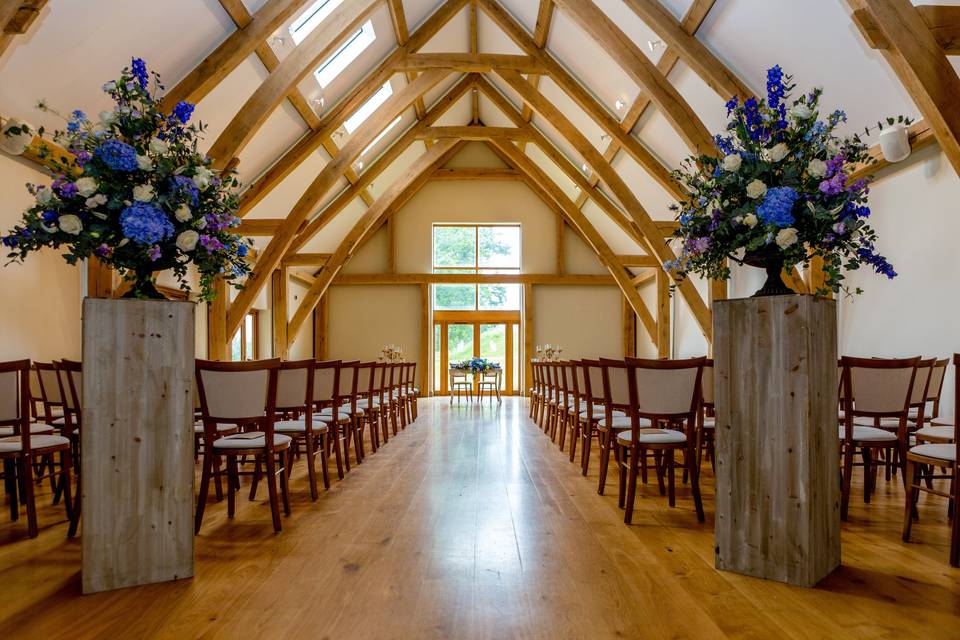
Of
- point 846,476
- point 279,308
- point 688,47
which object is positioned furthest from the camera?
point 279,308

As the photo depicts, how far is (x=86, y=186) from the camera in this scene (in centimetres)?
231

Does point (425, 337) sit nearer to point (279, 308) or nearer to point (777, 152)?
point (279, 308)

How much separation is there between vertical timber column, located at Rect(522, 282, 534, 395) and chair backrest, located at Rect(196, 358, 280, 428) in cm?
1092

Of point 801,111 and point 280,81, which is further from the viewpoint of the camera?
point 280,81

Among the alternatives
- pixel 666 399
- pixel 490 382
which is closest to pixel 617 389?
pixel 666 399

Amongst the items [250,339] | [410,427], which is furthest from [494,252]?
[410,427]

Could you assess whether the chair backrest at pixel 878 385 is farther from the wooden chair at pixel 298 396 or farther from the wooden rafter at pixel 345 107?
the wooden rafter at pixel 345 107

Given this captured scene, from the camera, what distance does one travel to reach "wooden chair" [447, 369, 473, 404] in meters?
12.5

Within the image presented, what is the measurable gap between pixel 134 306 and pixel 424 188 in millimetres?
12101

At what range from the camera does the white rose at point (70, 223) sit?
233cm

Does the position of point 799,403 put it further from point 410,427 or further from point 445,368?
point 445,368

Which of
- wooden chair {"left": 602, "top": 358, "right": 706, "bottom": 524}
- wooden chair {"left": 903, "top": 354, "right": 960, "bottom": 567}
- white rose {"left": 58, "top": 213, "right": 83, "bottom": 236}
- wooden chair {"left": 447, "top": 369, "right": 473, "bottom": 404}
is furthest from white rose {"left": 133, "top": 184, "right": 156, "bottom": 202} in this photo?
wooden chair {"left": 447, "top": 369, "right": 473, "bottom": 404}

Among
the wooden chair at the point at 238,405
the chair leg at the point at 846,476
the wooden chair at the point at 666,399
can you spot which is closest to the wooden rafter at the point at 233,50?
the wooden chair at the point at 238,405

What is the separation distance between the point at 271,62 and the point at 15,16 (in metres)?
3.17
